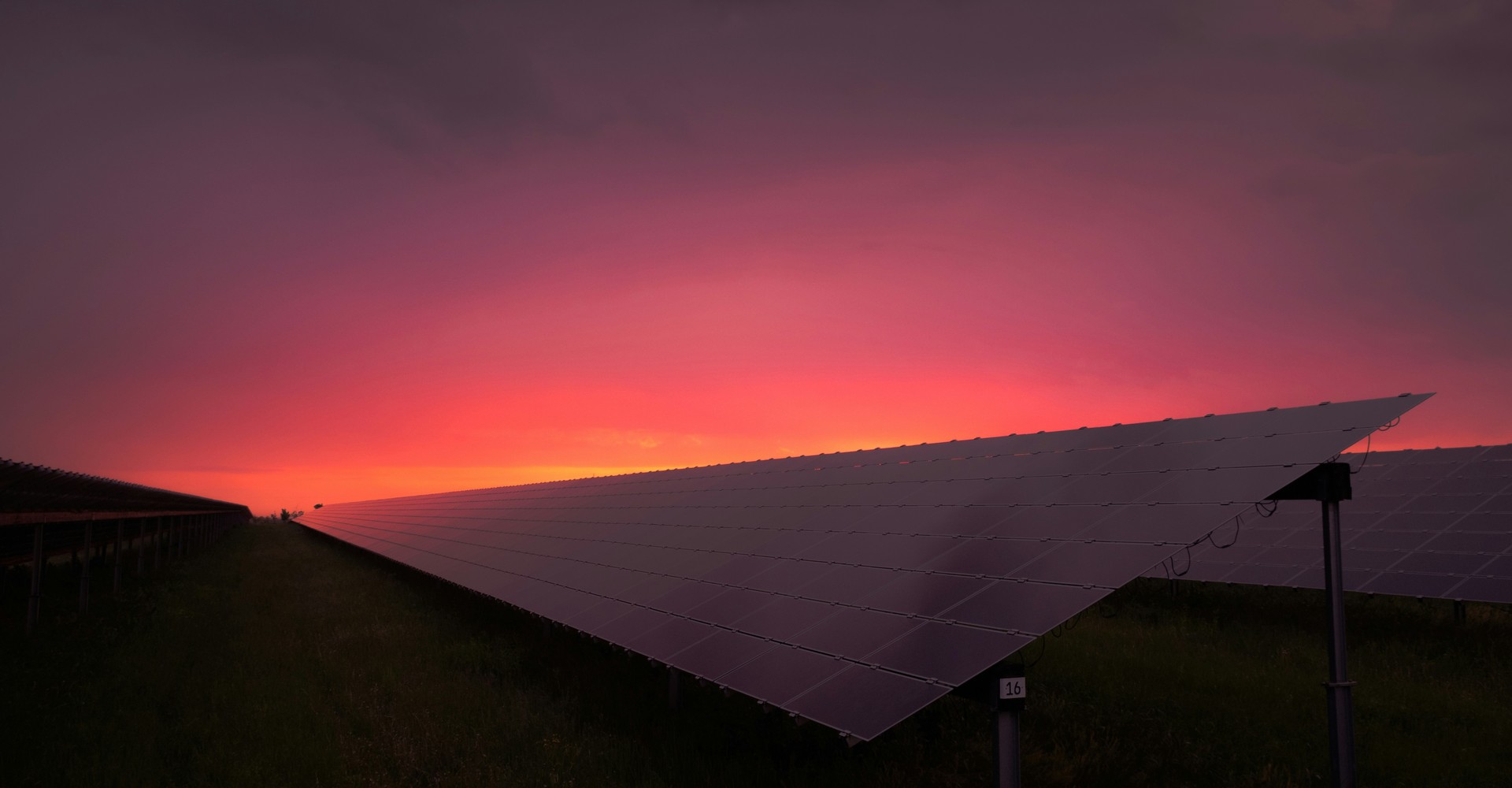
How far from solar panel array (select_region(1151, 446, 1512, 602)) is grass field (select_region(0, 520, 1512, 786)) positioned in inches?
44.4

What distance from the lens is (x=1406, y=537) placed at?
69.6 ft

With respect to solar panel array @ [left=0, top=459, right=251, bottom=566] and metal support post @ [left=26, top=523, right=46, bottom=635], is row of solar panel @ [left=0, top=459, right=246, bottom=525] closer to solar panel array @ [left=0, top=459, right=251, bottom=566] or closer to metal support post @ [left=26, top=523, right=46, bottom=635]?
solar panel array @ [left=0, top=459, right=251, bottom=566]

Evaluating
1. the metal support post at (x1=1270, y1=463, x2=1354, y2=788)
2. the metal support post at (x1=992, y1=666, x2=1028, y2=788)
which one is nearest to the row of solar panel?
the metal support post at (x1=992, y1=666, x2=1028, y2=788)

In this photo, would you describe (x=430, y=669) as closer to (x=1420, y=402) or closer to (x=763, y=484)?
(x=763, y=484)

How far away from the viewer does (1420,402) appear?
8195 mm

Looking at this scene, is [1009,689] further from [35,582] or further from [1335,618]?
[35,582]

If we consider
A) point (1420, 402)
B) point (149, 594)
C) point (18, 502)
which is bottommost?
point (149, 594)

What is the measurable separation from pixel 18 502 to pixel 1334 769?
23782 mm

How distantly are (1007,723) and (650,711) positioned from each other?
693 cm

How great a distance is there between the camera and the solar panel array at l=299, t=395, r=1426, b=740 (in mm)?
7539

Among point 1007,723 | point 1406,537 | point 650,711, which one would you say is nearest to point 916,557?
point 1007,723

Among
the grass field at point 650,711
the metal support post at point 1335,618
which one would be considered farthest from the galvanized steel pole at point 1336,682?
the grass field at point 650,711

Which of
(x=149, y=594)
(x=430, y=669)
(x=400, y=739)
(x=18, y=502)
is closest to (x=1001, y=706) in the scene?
(x=400, y=739)

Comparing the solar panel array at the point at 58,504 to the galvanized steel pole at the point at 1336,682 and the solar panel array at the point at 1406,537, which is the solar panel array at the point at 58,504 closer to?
the galvanized steel pole at the point at 1336,682
